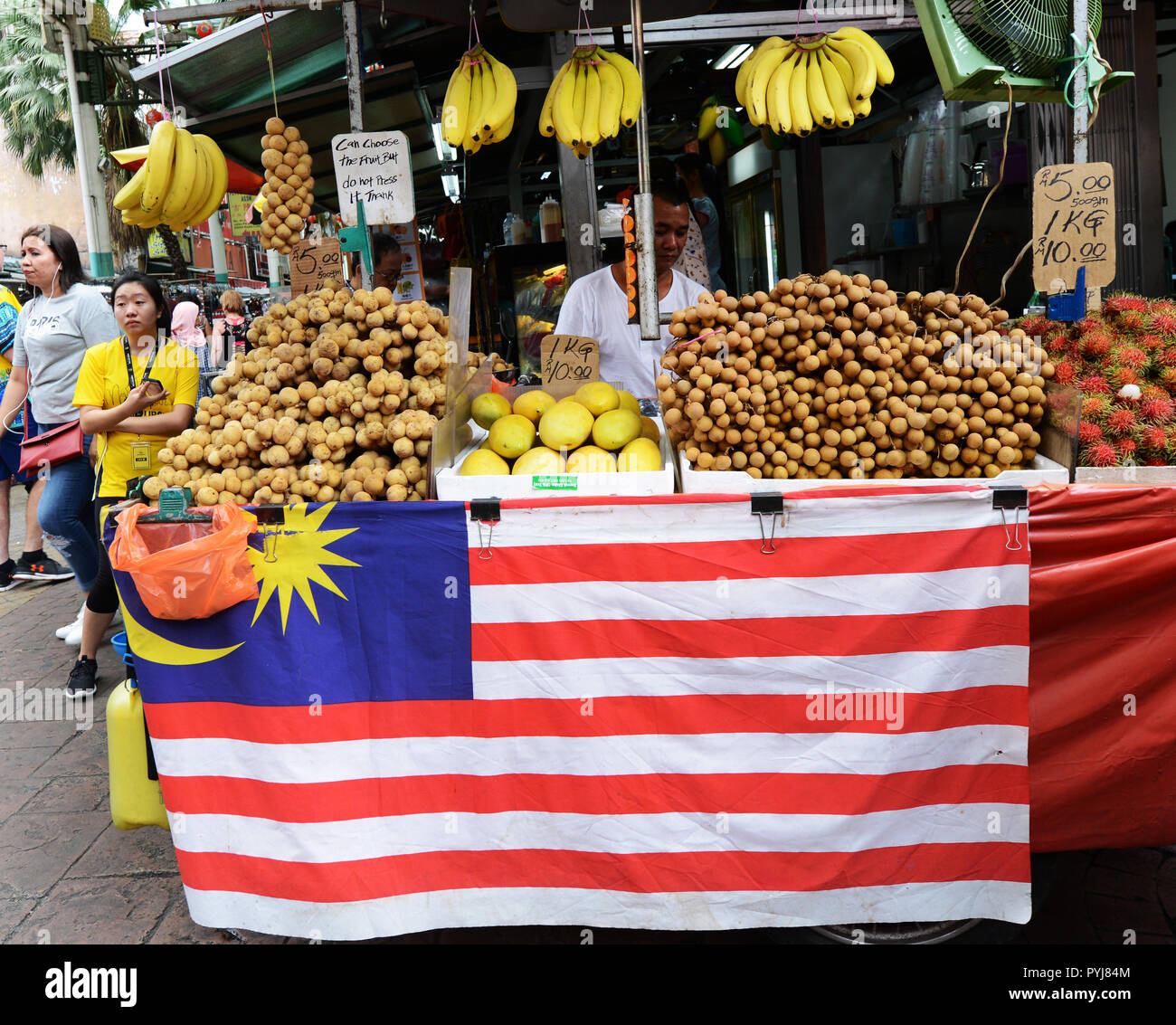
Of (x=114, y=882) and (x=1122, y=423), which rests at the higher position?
(x=1122, y=423)

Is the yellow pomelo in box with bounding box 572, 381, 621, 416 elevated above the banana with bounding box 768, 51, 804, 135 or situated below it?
below

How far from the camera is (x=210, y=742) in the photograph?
2.43 metres

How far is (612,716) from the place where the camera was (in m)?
2.31

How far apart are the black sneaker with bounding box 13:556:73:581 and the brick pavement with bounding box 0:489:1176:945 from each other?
2853mm

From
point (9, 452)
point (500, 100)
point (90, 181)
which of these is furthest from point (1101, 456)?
point (90, 181)

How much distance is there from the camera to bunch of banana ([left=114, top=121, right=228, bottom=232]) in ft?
11.6

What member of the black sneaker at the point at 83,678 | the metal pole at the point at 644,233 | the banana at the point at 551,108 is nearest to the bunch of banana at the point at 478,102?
the banana at the point at 551,108

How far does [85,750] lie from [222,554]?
2.48m

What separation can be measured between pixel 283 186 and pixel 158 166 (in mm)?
583

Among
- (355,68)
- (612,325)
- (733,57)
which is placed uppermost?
(733,57)

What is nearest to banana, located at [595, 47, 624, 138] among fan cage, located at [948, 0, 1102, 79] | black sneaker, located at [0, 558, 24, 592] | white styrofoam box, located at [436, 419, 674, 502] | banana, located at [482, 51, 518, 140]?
banana, located at [482, 51, 518, 140]

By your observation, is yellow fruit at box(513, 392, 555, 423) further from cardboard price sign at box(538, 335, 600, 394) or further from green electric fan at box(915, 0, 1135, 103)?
green electric fan at box(915, 0, 1135, 103)

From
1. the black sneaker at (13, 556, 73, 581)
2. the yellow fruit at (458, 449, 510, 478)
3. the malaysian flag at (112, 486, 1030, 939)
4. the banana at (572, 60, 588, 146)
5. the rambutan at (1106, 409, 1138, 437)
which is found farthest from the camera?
the black sneaker at (13, 556, 73, 581)

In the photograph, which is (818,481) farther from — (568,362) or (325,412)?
(325,412)
